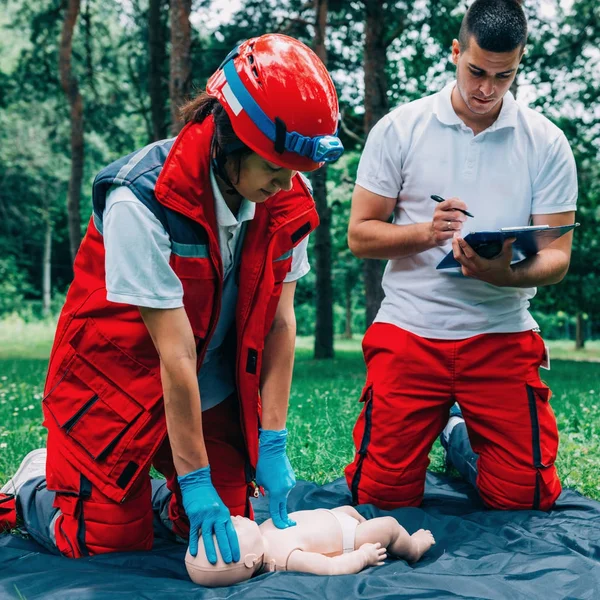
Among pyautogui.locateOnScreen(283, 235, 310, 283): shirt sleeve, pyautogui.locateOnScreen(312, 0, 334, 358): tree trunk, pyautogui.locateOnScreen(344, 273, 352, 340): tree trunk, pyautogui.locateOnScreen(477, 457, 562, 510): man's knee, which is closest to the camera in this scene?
pyautogui.locateOnScreen(283, 235, 310, 283): shirt sleeve

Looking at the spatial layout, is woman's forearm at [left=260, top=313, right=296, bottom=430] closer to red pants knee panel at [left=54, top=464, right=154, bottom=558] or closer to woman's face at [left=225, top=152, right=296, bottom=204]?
red pants knee panel at [left=54, top=464, right=154, bottom=558]

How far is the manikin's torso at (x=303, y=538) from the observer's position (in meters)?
2.73

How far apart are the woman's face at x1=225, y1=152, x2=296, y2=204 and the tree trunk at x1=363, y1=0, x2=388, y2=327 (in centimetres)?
727

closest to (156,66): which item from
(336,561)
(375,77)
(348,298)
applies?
(375,77)

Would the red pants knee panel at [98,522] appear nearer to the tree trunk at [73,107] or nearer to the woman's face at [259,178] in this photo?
the woman's face at [259,178]

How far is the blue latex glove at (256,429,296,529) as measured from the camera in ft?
9.41

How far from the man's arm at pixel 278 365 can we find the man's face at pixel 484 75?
1184 mm

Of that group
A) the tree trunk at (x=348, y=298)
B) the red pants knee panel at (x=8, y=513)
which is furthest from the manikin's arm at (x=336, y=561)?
the tree trunk at (x=348, y=298)

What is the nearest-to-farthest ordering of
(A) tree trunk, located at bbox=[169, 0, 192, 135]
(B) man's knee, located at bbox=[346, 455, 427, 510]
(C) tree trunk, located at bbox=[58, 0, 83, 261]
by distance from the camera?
(B) man's knee, located at bbox=[346, 455, 427, 510] < (A) tree trunk, located at bbox=[169, 0, 192, 135] < (C) tree trunk, located at bbox=[58, 0, 83, 261]

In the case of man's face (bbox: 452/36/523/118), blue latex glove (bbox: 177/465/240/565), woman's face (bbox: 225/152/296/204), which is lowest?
blue latex glove (bbox: 177/465/240/565)

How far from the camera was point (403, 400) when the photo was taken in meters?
3.55

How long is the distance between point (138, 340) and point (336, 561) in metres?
1.01

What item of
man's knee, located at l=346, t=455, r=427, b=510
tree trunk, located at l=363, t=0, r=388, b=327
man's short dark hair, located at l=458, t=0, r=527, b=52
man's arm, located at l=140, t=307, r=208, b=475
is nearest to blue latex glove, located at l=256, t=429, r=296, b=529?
man's arm, located at l=140, t=307, r=208, b=475

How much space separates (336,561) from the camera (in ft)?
8.79
